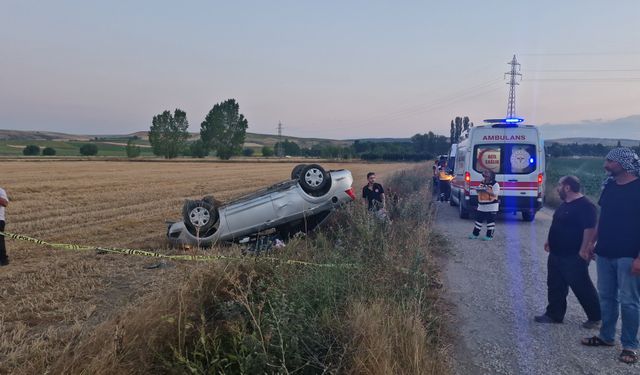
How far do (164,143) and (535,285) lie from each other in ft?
284

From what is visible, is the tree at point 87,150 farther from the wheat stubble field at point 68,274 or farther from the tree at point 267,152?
the wheat stubble field at point 68,274

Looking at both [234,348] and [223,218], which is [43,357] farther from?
[223,218]

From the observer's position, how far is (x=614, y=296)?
186 inches

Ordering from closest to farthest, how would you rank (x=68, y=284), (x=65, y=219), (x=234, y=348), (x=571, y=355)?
(x=234, y=348)
(x=571, y=355)
(x=68, y=284)
(x=65, y=219)

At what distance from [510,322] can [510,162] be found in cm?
867

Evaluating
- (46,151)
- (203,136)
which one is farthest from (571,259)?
(203,136)

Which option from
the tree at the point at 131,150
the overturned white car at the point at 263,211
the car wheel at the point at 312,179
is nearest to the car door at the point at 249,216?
the overturned white car at the point at 263,211

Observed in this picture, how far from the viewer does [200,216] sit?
9.18 meters

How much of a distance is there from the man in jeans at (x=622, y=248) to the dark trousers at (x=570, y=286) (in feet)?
1.73

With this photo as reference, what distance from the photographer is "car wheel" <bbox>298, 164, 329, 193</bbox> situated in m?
9.72

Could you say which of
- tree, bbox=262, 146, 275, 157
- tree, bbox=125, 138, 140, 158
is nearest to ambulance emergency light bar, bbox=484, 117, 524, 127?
tree, bbox=125, 138, 140, 158

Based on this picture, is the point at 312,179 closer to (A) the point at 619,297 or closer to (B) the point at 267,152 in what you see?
(A) the point at 619,297

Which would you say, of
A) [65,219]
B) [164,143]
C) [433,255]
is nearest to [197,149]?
[164,143]

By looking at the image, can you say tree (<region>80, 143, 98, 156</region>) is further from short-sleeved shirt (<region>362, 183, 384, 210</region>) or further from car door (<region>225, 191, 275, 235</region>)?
car door (<region>225, 191, 275, 235</region>)
